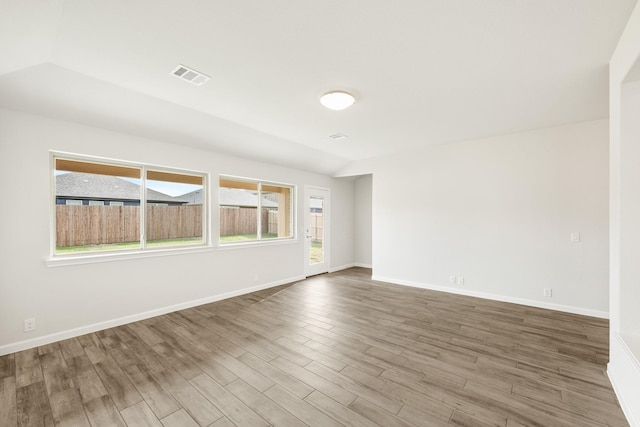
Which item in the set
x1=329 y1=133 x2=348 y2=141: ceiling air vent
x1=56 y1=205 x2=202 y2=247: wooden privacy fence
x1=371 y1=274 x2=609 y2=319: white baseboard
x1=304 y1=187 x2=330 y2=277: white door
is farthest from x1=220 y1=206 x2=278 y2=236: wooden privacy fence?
x1=371 y1=274 x2=609 y2=319: white baseboard

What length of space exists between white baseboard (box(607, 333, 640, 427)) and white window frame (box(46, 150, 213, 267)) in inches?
189

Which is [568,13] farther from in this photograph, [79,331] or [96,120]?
[79,331]

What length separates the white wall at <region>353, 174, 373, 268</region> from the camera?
7.53m

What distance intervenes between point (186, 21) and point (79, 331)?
3.62 meters

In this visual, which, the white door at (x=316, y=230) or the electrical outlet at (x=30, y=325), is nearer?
the electrical outlet at (x=30, y=325)

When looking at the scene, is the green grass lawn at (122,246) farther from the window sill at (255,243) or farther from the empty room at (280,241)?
Result: the window sill at (255,243)

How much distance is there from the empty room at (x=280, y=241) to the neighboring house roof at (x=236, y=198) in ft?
0.17

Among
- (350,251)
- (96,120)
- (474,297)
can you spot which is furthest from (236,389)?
(350,251)

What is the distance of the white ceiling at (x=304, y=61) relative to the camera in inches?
68.8

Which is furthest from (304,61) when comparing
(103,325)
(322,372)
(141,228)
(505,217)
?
(505,217)

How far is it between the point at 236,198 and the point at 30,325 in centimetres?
308

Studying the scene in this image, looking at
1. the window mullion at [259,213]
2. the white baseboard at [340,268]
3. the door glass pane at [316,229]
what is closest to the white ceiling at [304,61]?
the window mullion at [259,213]

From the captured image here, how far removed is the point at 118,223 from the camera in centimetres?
366

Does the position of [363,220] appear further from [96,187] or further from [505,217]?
[96,187]
